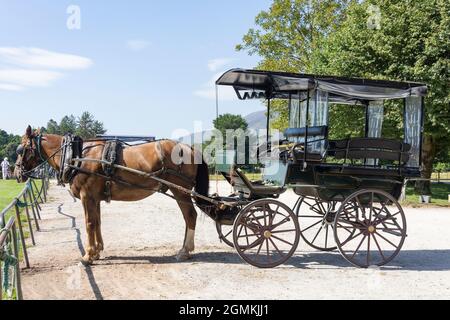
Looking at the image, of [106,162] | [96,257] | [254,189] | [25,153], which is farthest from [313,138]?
[25,153]

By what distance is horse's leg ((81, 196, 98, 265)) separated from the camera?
7484mm

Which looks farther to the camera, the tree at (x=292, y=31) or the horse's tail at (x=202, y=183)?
the tree at (x=292, y=31)

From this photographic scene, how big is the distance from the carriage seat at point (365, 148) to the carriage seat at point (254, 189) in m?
1.18

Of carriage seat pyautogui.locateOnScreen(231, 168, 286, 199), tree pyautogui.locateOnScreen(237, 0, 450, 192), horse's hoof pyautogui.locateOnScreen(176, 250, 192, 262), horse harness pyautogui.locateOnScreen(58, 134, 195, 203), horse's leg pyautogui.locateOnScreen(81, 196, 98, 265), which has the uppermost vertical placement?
tree pyautogui.locateOnScreen(237, 0, 450, 192)

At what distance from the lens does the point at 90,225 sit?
768cm

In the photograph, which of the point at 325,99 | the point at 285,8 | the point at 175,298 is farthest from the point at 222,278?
the point at 285,8

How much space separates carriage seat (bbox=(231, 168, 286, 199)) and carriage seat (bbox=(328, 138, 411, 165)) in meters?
1.18

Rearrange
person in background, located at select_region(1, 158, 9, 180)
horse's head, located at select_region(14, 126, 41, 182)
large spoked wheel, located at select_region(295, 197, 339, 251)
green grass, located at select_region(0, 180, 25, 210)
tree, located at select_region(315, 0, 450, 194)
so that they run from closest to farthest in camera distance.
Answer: horse's head, located at select_region(14, 126, 41, 182)
large spoked wheel, located at select_region(295, 197, 339, 251)
green grass, located at select_region(0, 180, 25, 210)
tree, located at select_region(315, 0, 450, 194)
person in background, located at select_region(1, 158, 9, 180)

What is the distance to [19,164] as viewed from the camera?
26.5 ft

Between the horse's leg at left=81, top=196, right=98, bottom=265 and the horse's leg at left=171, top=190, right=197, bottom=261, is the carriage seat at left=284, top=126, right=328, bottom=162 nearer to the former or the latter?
the horse's leg at left=171, top=190, right=197, bottom=261

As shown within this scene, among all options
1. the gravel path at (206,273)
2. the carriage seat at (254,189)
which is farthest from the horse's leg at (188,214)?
the carriage seat at (254,189)

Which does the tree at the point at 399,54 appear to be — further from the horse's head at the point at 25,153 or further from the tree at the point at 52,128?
the tree at the point at 52,128

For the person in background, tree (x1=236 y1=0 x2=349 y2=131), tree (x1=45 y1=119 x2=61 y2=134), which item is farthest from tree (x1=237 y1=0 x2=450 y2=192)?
tree (x1=45 y1=119 x2=61 y2=134)

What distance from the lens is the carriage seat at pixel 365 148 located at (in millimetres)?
7738
